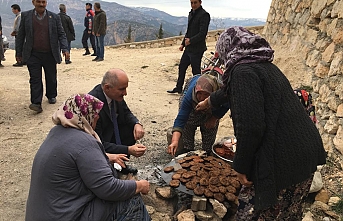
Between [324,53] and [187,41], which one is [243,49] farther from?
[187,41]

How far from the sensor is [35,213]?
2.03 m

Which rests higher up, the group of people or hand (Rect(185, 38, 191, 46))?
hand (Rect(185, 38, 191, 46))

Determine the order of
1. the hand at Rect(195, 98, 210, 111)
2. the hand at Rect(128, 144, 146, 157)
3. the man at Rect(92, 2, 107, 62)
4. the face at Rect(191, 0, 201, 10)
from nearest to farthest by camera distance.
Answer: the hand at Rect(195, 98, 210, 111)
the hand at Rect(128, 144, 146, 157)
the face at Rect(191, 0, 201, 10)
the man at Rect(92, 2, 107, 62)

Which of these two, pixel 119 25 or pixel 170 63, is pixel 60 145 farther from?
pixel 119 25

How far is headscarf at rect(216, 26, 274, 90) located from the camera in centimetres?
189

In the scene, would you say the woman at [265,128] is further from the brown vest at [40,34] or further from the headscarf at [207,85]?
the brown vest at [40,34]

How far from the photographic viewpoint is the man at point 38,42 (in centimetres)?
513

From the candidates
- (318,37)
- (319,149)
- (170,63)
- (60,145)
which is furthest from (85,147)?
(170,63)

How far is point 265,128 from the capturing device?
1804mm

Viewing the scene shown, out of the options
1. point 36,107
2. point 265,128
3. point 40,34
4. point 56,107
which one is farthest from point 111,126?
point 56,107

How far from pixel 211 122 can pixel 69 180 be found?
1946mm

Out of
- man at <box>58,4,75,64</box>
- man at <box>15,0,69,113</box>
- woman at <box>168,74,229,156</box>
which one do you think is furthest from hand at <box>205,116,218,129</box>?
man at <box>58,4,75,64</box>

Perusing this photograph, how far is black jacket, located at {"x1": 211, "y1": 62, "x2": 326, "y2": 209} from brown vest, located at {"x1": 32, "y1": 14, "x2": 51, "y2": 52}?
416 cm

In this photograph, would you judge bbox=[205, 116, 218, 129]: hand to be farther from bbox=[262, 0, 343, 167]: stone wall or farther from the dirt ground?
bbox=[262, 0, 343, 167]: stone wall
